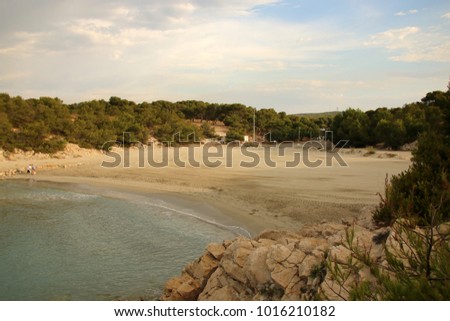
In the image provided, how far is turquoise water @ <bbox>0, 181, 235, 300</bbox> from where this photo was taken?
8750 millimetres

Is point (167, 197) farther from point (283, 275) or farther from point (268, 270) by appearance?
point (283, 275)

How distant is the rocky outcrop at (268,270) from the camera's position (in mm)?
5570

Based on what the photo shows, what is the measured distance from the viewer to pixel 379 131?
42.8 meters

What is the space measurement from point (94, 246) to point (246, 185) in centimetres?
1054

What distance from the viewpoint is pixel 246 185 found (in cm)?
2083

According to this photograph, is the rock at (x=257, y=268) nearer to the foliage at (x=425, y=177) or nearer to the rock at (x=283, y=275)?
the rock at (x=283, y=275)

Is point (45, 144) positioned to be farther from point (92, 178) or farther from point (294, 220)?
point (294, 220)

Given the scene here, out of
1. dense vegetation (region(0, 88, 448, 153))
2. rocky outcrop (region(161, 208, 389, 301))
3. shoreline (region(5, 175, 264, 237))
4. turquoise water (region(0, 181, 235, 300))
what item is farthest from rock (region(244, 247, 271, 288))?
dense vegetation (region(0, 88, 448, 153))

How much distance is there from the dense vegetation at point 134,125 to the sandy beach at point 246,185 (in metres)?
3.57

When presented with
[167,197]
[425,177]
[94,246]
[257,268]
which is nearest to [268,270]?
[257,268]

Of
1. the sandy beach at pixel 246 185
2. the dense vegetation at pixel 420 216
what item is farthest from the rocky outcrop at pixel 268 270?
the sandy beach at pixel 246 185

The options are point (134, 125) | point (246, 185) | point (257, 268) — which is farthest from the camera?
point (134, 125)

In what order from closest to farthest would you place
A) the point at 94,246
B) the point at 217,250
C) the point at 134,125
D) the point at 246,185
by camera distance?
the point at 217,250
the point at 94,246
the point at 246,185
the point at 134,125
